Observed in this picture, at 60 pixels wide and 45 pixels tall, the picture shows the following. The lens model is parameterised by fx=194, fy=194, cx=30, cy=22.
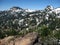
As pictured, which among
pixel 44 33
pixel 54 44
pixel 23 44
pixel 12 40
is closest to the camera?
pixel 23 44

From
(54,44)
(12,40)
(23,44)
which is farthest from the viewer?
(54,44)

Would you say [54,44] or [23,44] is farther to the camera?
[54,44]

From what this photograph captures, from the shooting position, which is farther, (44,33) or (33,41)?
(44,33)

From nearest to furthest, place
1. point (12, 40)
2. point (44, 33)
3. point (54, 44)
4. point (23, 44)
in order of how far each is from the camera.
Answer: point (23, 44) < point (12, 40) < point (54, 44) < point (44, 33)

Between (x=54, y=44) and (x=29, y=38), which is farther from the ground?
(x=29, y=38)

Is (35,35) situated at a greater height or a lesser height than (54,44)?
greater

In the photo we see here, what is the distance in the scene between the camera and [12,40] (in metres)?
46.0

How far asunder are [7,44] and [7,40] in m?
2.06

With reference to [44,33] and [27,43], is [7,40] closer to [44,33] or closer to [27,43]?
[27,43]

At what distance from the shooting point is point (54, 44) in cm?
7069

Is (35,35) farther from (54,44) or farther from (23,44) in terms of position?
(54,44)

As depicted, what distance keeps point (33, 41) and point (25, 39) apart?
198 cm

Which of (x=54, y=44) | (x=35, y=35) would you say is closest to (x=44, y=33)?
(x=54, y=44)

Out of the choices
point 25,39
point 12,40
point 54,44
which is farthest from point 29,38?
point 54,44
